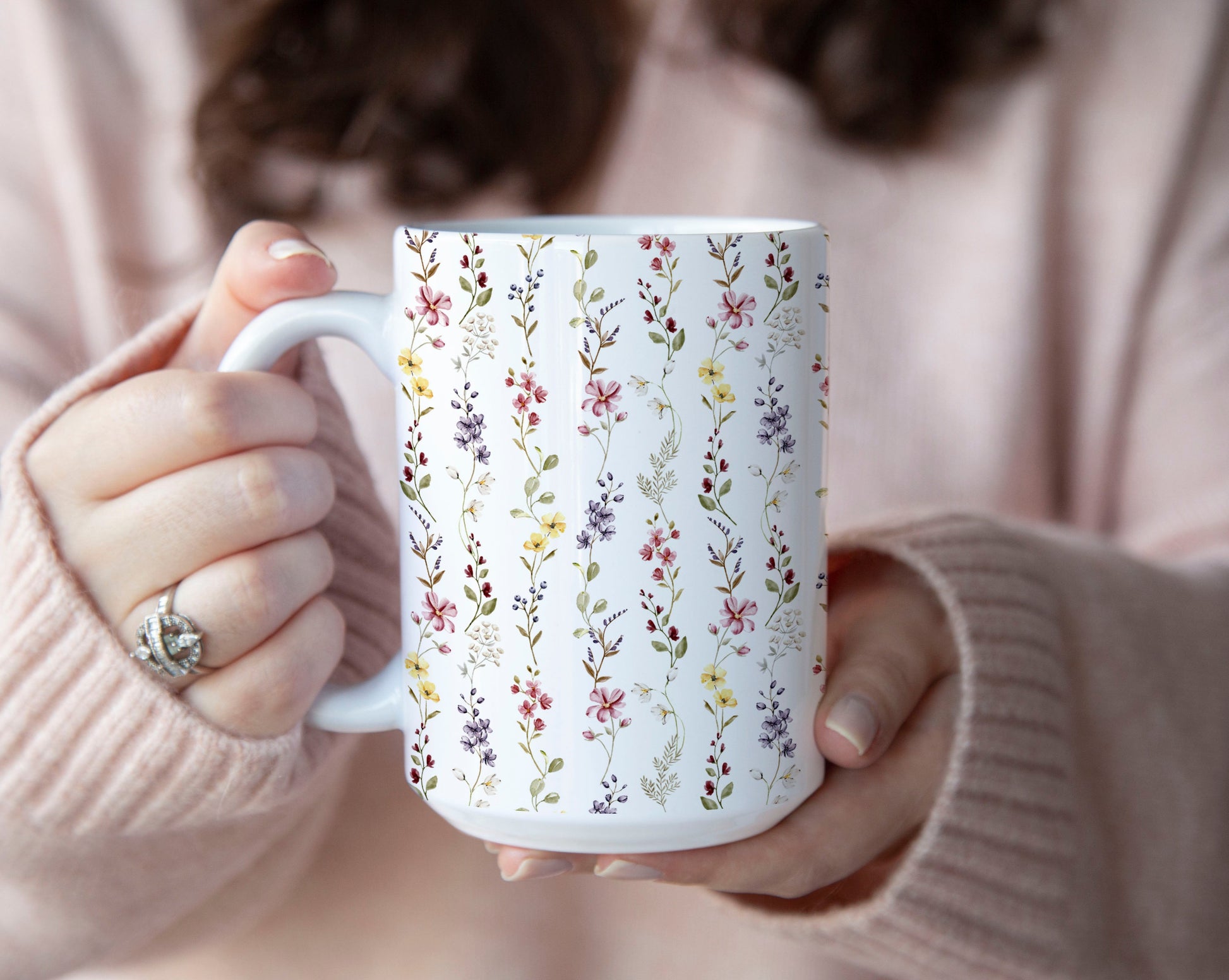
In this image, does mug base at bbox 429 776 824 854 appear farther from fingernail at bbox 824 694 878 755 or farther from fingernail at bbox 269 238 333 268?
fingernail at bbox 269 238 333 268

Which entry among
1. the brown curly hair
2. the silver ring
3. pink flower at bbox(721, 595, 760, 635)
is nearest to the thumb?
the silver ring

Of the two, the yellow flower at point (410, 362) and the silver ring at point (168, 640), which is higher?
the yellow flower at point (410, 362)

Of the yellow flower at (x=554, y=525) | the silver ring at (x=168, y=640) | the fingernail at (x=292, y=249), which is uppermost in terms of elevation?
the fingernail at (x=292, y=249)

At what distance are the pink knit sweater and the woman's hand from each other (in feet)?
0.08

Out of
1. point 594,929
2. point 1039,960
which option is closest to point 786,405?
point 1039,960

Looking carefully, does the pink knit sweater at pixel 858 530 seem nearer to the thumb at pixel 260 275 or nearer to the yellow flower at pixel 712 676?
the thumb at pixel 260 275

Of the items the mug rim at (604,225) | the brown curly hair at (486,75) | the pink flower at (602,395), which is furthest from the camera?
the brown curly hair at (486,75)

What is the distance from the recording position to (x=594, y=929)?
3.14 ft

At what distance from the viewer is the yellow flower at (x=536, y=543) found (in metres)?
0.44

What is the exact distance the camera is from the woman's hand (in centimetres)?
50

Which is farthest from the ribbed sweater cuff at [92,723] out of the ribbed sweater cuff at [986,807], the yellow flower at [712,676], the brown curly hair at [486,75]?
the brown curly hair at [486,75]

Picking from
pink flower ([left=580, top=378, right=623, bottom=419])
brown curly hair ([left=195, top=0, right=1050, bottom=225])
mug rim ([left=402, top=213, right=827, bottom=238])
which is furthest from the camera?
brown curly hair ([left=195, top=0, right=1050, bottom=225])

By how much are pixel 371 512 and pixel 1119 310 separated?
32.9 inches

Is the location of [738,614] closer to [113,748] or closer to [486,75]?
[113,748]
